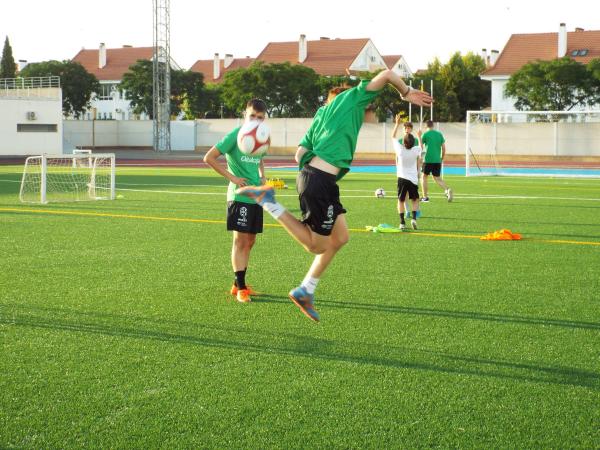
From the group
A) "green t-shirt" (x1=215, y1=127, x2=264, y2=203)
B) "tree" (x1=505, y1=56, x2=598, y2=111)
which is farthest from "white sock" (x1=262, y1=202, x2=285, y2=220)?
"tree" (x1=505, y1=56, x2=598, y2=111)

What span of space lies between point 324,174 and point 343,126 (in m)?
0.43

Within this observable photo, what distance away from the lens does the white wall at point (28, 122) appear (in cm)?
5934

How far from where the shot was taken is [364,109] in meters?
7.04

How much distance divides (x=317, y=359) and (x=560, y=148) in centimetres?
4610

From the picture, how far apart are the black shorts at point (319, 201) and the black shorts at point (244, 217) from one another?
61.7 inches

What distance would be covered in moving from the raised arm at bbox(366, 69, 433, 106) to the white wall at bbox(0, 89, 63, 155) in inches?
2244

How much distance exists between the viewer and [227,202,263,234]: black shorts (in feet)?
27.9

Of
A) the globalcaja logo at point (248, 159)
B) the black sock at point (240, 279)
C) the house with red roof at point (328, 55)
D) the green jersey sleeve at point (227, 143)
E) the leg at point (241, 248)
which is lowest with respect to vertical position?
the black sock at point (240, 279)

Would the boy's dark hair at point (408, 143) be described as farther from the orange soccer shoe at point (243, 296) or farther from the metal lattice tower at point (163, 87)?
the metal lattice tower at point (163, 87)

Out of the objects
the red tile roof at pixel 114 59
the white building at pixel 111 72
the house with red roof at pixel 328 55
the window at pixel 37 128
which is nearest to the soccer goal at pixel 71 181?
the window at pixel 37 128

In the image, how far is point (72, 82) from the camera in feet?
259

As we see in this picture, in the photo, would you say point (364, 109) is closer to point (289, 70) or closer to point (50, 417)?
point (50, 417)

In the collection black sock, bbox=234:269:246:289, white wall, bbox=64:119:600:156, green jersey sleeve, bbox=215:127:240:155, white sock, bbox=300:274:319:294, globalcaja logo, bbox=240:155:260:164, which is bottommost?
black sock, bbox=234:269:246:289

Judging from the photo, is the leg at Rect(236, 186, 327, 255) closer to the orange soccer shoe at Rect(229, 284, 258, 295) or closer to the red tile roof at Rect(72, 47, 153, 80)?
the orange soccer shoe at Rect(229, 284, 258, 295)
